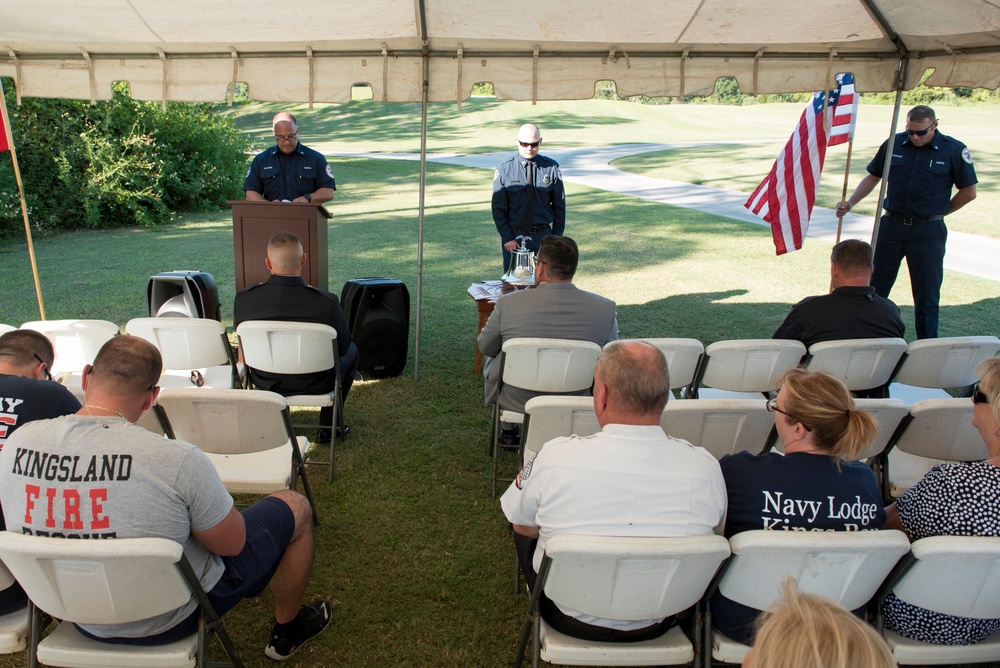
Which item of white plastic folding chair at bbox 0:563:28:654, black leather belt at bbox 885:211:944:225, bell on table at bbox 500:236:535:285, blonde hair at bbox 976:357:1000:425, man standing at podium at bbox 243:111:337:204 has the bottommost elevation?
white plastic folding chair at bbox 0:563:28:654

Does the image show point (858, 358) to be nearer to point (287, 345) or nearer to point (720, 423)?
point (720, 423)

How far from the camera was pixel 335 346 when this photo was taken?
14.0 ft

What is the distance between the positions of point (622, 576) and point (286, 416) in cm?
173

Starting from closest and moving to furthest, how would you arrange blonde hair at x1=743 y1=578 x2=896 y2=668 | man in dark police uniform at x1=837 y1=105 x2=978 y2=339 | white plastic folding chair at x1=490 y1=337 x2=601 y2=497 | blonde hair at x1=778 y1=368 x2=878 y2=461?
blonde hair at x1=743 y1=578 x2=896 y2=668
blonde hair at x1=778 y1=368 x2=878 y2=461
white plastic folding chair at x1=490 y1=337 x2=601 y2=497
man in dark police uniform at x1=837 y1=105 x2=978 y2=339

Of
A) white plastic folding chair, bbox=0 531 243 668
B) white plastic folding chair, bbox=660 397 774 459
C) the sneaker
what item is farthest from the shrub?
white plastic folding chair, bbox=660 397 774 459

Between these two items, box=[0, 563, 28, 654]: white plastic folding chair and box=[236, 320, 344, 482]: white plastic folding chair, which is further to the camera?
box=[236, 320, 344, 482]: white plastic folding chair

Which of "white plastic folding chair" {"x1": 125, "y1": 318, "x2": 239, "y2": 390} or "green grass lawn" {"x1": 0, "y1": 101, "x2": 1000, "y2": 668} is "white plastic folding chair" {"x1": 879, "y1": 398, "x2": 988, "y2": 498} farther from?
"white plastic folding chair" {"x1": 125, "y1": 318, "x2": 239, "y2": 390}

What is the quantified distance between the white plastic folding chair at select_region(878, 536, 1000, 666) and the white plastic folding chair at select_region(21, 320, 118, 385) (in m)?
3.89

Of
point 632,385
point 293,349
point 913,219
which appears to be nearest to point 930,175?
point 913,219

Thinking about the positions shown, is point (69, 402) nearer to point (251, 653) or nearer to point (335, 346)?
point (251, 653)

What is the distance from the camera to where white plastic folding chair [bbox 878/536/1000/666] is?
2074 mm

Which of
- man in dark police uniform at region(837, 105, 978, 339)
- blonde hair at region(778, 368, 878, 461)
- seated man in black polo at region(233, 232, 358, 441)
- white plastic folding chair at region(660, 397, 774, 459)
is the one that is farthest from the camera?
man in dark police uniform at region(837, 105, 978, 339)

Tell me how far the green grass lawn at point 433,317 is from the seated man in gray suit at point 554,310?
825mm

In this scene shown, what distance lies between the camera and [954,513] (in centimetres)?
236
